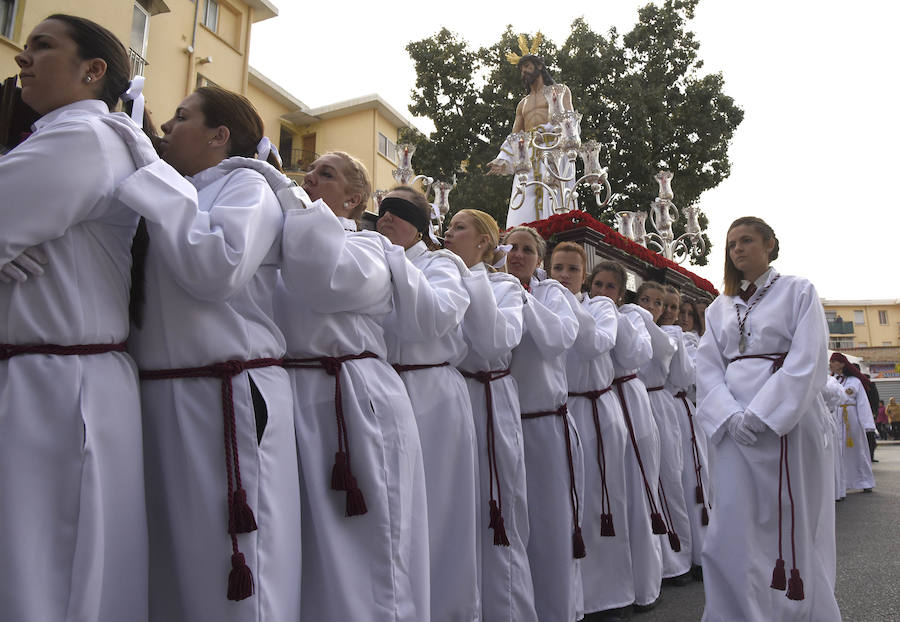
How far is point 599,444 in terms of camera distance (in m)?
4.12

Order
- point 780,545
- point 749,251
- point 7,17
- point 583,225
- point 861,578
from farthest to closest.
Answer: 1. point 7,17
2. point 583,225
3. point 861,578
4. point 749,251
5. point 780,545

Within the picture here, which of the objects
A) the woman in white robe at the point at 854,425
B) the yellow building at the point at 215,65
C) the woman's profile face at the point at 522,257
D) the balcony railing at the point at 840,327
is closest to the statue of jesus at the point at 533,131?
the woman's profile face at the point at 522,257

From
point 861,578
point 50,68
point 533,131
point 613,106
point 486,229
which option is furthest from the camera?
point 613,106

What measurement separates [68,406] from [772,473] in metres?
3.14

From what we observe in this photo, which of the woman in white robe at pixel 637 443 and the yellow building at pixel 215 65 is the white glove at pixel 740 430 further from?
the yellow building at pixel 215 65

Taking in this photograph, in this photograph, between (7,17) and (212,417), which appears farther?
(7,17)

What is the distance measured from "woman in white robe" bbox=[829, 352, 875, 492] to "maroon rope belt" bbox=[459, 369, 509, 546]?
30.7 feet

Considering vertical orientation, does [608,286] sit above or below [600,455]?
above

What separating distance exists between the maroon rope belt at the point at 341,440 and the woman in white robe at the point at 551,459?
147cm

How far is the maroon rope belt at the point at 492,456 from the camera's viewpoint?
321 centimetres

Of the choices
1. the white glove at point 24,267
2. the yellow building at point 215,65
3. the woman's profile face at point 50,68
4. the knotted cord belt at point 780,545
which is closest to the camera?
the white glove at point 24,267

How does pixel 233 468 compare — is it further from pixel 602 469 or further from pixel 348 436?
pixel 602 469

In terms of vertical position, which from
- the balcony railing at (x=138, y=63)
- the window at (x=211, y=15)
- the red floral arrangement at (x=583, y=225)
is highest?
the window at (x=211, y=15)

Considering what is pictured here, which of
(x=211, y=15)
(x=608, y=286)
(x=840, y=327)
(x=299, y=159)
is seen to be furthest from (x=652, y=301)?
(x=840, y=327)
